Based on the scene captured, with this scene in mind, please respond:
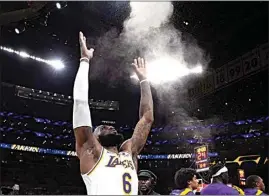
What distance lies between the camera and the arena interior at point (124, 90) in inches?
337

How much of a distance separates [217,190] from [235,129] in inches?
678

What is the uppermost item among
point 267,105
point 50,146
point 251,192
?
point 267,105

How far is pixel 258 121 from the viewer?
1869cm

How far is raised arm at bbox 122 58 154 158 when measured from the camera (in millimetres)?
3065

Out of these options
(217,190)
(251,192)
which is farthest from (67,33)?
(217,190)

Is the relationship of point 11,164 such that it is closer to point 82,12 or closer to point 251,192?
point 82,12

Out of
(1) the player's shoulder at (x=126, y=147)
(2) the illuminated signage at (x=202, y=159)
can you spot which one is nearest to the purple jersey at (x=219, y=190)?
(1) the player's shoulder at (x=126, y=147)

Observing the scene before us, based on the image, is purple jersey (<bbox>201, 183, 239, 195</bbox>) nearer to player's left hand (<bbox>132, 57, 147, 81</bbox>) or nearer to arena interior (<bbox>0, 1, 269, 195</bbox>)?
player's left hand (<bbox>132, 57, 147, 81</bbox>)

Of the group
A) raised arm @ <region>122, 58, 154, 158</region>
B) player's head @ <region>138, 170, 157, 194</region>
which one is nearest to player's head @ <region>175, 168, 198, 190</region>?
player's head @ <region>138, 170, 157, 194</region>

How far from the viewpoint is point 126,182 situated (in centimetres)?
264

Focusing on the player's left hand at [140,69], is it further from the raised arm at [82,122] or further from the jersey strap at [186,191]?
the jersey strap at [186,191]

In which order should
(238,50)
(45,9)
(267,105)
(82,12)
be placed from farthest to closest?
1. (267,105)
2. (238,50)
3. (82,12)
4. (45,9)

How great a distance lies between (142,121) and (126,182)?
0.76 m

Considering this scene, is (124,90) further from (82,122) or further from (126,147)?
(82,122)
